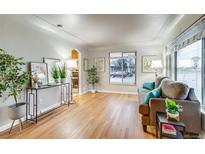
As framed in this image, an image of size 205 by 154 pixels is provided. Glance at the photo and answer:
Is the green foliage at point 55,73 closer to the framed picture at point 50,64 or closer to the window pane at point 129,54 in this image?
the framed picture at point 50,64

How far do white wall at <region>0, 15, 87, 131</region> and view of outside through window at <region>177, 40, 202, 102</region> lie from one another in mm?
3566

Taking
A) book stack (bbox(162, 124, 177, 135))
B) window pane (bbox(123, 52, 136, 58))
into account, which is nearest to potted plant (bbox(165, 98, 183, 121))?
book stack (bbox(162, 124, 177, 135))

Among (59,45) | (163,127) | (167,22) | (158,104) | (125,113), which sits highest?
(167,22)

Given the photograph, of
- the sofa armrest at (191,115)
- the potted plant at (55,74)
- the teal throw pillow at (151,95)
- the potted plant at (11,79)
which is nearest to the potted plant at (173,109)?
the sofa armrest at (191,115)

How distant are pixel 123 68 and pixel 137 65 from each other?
71cm

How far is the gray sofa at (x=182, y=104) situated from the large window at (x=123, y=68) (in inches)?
152

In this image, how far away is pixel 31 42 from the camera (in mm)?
3617

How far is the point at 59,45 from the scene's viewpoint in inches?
190

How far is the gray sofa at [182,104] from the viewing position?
236 centimetres

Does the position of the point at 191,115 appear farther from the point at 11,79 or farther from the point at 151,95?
the point at 11,79

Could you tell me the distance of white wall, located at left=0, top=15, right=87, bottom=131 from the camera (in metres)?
2.93

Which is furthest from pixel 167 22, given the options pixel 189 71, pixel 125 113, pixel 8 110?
pixel 8 110

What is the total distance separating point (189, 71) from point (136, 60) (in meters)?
3.48

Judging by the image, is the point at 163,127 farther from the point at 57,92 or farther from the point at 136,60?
the point at 136,60
